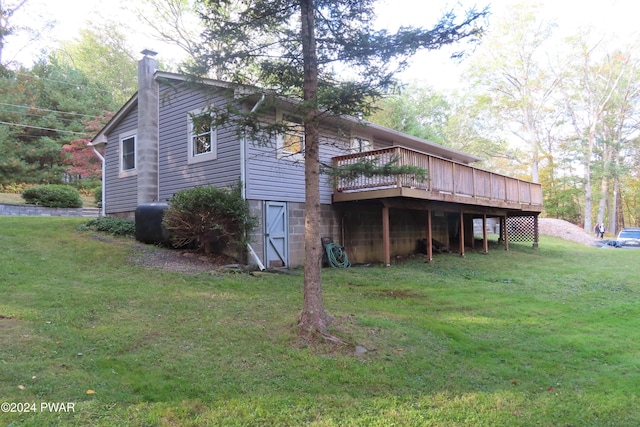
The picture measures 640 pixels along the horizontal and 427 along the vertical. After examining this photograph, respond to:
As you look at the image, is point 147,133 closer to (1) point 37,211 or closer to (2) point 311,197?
(1) point 37,211

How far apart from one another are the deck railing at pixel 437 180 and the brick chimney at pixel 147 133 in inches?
219

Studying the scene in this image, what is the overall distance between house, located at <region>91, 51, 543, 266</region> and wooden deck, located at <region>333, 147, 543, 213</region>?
3 centimetres

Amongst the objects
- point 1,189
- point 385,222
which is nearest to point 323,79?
point 385,222

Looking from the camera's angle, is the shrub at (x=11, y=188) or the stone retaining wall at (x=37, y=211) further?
the shrub at (x=11, y=188)

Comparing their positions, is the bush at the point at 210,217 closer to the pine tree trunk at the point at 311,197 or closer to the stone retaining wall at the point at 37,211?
the pine tree trunk at the point at 311,197

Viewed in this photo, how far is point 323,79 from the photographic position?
5684mm

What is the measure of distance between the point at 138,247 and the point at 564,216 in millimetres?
43574

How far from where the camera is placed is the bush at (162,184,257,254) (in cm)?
889

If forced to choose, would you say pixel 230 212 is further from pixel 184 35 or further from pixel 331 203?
pixel 184 35

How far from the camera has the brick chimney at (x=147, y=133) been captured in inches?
480

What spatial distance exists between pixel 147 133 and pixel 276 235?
540 centimetres

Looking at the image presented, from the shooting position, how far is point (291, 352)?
429 cm

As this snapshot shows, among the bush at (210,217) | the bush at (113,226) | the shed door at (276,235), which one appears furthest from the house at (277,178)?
the bush at (113,226)

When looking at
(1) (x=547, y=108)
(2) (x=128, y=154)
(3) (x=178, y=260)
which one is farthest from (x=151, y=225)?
(1) (x=547, y=108)
